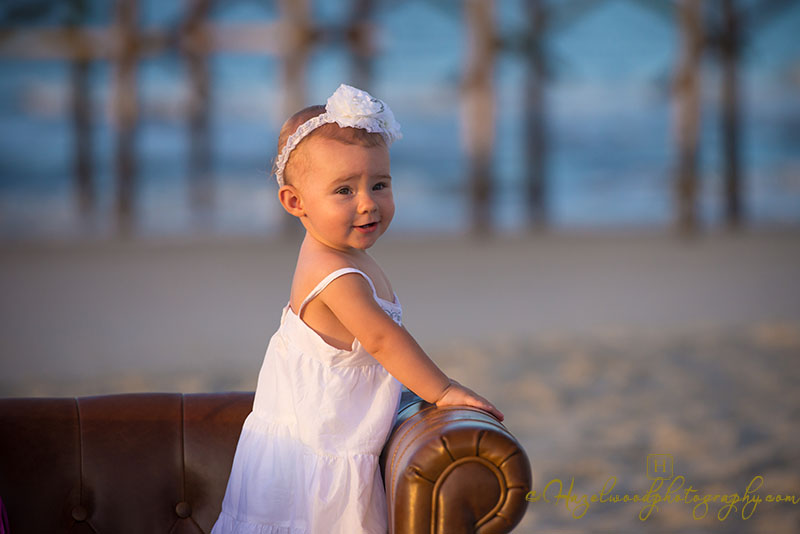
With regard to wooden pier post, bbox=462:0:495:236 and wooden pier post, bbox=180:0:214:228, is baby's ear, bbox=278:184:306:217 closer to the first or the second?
wooden pier post, bbox=462:0:495:236

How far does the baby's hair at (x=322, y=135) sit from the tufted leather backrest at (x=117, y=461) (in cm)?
57

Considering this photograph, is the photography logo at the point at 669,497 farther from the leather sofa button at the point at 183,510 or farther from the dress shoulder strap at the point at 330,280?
the dress shoulder strap at the point at 330,280

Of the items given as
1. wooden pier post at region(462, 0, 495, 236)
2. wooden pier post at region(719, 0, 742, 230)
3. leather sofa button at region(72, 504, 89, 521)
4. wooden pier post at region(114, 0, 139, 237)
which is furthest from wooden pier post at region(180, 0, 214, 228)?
leather sofa button at region(72, 504, 89, 521)

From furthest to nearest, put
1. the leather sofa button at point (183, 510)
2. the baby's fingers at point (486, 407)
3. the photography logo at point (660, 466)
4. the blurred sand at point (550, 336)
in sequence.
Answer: the blurred sand at point (550, 336) → the photography logo at point (660, 466) → the leather sofa button at point (183, 510) → the baby's fingers at point (486, 407)

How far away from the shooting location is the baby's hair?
6.07 feet

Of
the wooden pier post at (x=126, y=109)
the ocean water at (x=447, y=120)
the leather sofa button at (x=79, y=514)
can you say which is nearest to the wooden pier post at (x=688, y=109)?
the wooden pier post at (x=126, y=109)

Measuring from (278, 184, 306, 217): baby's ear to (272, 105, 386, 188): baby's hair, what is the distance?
0.01 m

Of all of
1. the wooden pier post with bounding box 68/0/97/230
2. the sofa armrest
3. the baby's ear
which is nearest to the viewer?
the sofa armrest

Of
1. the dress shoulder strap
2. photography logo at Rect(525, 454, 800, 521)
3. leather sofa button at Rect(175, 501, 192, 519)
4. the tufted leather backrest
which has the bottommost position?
photography logo at Rect(525, 454, 800, 521)

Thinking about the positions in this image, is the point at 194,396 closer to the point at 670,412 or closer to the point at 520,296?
the point at 670,412

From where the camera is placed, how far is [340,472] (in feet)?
5.95

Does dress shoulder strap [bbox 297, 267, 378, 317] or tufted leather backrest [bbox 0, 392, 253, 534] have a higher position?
dress shoulder strap [bbox 297, 267, 378, 317]

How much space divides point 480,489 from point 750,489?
2.09 meters

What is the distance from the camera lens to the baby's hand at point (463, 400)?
1.79 metres
